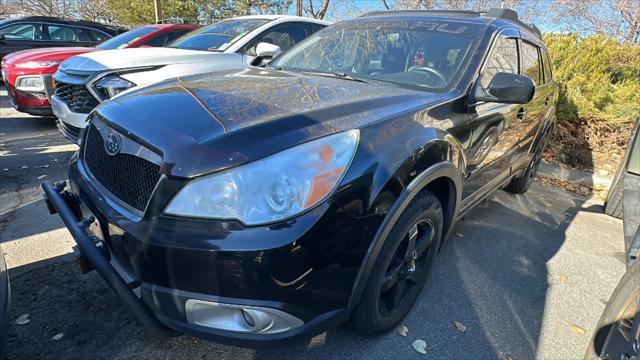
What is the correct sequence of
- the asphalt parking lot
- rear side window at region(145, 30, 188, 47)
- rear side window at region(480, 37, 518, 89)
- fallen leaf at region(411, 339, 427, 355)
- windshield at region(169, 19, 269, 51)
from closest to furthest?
the asphalt parking lot, fallen leaf at region(411, 339, 427, 355), rear side window at region(480, 37, 518, 89), windshield at region(169, 19, 269, 51), rear side window at region(145, 30, 188, 47)

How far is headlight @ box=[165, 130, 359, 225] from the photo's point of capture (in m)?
1.44

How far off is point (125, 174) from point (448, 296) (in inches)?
86.5

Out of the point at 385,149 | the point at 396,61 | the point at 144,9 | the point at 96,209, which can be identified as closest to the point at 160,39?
the point at 396,61

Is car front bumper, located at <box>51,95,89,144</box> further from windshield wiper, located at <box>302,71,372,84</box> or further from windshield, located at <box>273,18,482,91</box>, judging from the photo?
windshield wiper, located at <box>302,71,372,84</box>

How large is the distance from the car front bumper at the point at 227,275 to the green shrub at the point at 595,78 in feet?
19.7

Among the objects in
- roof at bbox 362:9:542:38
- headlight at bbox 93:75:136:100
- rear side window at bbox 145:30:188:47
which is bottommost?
headlight at bbox 93:75:136:100

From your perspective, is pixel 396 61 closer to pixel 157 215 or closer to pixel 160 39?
pixel 157 215

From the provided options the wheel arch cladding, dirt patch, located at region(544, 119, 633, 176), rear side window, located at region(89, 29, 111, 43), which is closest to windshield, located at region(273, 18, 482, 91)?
the wheel arch cladding

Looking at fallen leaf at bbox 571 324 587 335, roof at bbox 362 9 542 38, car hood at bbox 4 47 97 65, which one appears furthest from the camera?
car hood at bbox 4 47 97 65

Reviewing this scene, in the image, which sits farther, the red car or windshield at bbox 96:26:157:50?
windshield at bbox 96:26:157:50

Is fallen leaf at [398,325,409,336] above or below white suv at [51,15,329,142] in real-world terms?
below

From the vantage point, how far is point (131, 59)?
4.30 metres

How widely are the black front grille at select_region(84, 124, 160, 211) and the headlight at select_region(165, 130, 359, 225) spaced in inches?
7.9

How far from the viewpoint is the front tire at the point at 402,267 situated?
1.90 m
